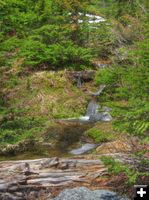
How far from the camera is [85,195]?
7.91 m

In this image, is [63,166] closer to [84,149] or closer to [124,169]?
[124,169]

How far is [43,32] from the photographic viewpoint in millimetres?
21156

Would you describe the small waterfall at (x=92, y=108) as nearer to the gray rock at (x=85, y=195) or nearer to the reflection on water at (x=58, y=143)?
the reflection on water at (x=58, y=143)

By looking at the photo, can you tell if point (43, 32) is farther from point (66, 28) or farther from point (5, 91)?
point (5, 91)

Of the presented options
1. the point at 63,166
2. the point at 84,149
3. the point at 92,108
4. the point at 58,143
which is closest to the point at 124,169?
the point at 63,166

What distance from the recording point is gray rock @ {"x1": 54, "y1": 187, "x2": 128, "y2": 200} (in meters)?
7.86

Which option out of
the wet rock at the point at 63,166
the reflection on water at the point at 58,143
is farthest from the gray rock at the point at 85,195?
the reflection on water at the point at 58,143

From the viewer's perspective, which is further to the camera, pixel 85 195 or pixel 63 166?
pixel 63 166

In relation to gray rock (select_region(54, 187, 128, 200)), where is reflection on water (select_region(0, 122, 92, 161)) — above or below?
below

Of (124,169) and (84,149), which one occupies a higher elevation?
(124,169)

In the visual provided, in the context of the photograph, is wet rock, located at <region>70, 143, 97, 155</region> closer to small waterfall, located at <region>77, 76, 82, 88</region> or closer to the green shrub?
the green shrub

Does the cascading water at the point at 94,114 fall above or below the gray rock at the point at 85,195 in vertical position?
below

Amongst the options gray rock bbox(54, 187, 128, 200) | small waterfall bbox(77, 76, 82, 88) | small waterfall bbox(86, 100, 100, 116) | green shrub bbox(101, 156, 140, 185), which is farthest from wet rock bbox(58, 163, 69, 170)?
small waterfall bbox(77, 76, 82, 88)

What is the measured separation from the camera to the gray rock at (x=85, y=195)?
7.86 meters
